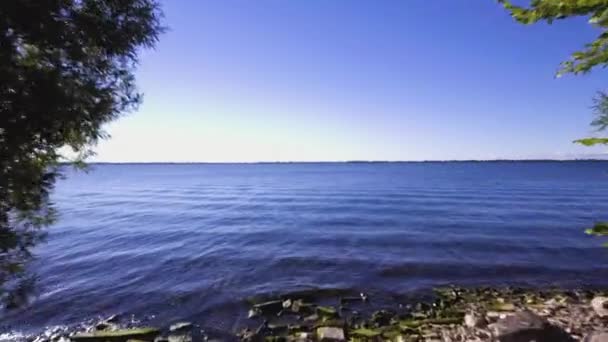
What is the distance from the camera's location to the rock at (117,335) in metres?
9.93

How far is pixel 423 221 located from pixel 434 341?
2182 centimetres

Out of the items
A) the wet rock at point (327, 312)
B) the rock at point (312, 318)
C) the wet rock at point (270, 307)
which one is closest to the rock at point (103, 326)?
the wet rock at point (270, 307)

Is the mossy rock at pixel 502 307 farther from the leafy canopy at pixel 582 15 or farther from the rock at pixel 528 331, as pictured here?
the leafy canopy at pixel 582 15

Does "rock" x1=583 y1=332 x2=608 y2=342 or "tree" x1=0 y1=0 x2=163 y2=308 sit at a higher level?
"tree" x1=0 y1=0 x2=163 y2=308

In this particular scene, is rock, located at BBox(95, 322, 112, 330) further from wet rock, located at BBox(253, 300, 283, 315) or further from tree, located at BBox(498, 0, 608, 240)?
tree, located at BBox(498, 0, 608, 240)

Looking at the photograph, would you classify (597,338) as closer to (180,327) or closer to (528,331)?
(528,331)

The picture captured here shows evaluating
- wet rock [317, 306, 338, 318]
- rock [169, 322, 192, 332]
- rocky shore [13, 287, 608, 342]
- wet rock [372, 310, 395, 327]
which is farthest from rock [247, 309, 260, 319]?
wet rock [372, 310, 395, 327]

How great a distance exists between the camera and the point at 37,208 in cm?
714

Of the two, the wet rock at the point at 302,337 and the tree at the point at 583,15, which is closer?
the tree at the point at 583,15

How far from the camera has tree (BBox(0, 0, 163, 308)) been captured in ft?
18.5

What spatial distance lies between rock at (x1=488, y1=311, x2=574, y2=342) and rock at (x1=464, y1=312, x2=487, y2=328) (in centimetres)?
134

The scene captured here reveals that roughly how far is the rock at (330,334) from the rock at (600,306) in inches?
302

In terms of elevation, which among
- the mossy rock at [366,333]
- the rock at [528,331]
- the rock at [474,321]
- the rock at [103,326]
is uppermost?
the rock at [528,331]

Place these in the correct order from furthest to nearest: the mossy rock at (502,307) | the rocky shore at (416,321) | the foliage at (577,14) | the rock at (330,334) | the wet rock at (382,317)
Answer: the mossy rock at (502,307)
the wet rock at (382,317)
the rock at (330,334)
the rocky shore at (416,321)
the foliage at (577,14)
